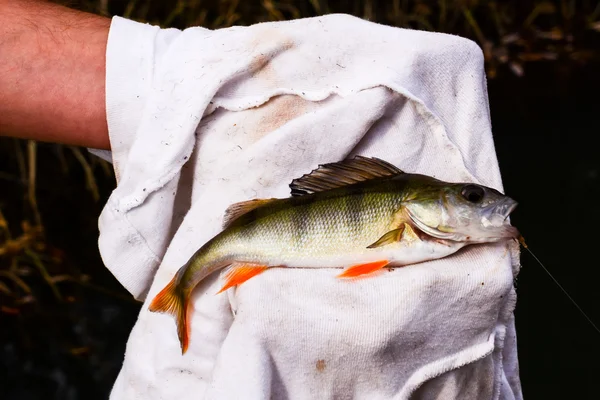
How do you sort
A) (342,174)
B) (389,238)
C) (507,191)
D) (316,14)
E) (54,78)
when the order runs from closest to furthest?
(389,238)
(342,174)
(54,78)
(507,191)
(316,14)

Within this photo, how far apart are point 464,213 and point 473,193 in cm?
5

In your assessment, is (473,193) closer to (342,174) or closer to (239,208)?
(342,174)

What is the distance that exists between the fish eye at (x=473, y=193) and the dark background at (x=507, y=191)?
2309 mm

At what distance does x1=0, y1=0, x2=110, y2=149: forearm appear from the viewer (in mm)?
2020

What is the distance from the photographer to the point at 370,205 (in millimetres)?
1669

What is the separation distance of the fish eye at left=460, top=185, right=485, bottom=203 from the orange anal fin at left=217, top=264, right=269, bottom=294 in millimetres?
536

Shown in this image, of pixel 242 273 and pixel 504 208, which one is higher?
pixel 504 208

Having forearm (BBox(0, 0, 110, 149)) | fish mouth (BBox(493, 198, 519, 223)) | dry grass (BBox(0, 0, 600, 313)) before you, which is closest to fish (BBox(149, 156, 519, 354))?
fish mouth (BBox(493, 198, 519, 223))

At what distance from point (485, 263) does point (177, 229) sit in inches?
35.4

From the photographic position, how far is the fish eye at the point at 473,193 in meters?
1.64

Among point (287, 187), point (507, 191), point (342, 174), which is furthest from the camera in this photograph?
point (507, 191)

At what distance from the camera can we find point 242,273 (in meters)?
1.77

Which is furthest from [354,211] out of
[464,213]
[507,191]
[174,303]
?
[507,191]

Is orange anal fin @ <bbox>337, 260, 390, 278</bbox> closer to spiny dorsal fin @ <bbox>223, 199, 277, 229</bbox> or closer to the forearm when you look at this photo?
spiny dorsal fin @ <bbox>223, 199, 277, 229</bbox>
